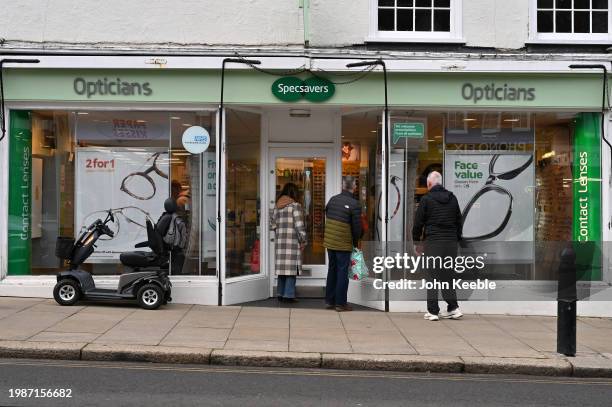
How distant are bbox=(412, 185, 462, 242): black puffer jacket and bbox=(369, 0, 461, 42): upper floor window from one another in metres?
2.74

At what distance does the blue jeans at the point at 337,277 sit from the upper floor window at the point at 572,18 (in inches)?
189

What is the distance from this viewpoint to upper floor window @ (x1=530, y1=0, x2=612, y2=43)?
11109 mm

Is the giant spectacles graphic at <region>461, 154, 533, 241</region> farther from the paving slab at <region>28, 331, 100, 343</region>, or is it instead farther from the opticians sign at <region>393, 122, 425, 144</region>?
the paving slab at <region>28, 331, 100, 343</region>

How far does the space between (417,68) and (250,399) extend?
6.26m

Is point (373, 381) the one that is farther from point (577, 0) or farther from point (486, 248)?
point (577, 0)

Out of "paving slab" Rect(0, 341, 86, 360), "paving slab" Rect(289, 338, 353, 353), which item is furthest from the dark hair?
"paving slab" Rect(0, 341, 86, 360)

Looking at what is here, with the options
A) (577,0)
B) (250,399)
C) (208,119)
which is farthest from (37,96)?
(577,0)

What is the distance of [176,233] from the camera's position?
415 inches

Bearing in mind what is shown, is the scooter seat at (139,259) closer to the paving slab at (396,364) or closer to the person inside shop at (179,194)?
the person inside shop at (179,194)

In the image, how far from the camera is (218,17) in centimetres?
1073

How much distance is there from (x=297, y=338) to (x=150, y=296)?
2696 mm

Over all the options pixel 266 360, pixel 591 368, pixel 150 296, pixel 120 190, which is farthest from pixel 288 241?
pixel 591 368

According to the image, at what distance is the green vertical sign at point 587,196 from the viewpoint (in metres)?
11.0

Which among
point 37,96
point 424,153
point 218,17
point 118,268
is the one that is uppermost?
point 218,17
